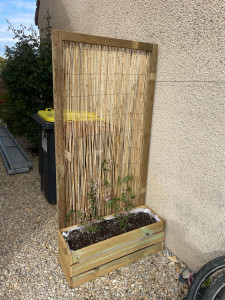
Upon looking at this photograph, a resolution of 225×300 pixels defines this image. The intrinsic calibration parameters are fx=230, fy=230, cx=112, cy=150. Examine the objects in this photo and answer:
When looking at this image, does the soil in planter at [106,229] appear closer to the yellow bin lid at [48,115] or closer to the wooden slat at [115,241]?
the wooden slat at [115,241]

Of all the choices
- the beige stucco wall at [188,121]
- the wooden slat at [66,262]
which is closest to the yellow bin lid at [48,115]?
the beige stucco wall at [188,121]

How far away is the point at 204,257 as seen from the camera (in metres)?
2.30

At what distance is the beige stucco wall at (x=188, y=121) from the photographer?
2.00 m

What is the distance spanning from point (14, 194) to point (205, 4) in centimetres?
378

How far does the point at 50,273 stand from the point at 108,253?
2.17 ft

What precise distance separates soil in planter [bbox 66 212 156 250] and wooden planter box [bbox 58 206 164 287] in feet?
0.42

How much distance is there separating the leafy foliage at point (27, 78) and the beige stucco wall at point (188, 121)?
2.64 metres

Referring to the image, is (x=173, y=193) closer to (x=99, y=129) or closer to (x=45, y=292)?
A: (x=99, y=129)

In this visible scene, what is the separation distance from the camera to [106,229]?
8.63 ft

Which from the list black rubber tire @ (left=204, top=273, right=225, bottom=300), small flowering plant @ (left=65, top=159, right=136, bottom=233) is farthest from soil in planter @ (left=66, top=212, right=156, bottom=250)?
black rubber tire @ (left=204, top=273, right=225, bottom=300)

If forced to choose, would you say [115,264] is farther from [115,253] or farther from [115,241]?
[115,241]

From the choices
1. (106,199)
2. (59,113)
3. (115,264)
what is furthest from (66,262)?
(59,113)

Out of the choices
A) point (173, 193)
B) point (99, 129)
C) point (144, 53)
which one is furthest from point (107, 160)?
point (144, 53)

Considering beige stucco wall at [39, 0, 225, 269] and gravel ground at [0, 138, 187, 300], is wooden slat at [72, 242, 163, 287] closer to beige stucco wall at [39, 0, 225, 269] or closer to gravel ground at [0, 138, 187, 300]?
gravel ground at [0, 138, 187, 300]
